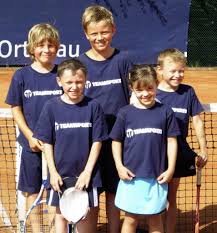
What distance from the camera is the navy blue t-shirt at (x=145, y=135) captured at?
11.4 feet

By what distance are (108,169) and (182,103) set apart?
63 centimetres

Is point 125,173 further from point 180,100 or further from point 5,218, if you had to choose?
point 5,218

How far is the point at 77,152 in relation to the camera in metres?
3.48

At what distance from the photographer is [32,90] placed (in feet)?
12.2

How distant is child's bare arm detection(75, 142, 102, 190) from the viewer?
3426mm

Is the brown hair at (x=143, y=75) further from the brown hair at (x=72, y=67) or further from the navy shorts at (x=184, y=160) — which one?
the navy shorts at (x=184, y=160)

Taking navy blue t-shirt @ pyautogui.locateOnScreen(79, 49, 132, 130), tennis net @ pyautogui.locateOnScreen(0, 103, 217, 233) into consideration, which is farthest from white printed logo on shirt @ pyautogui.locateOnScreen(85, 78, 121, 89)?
tennis net @ pyautogui.locateOnScreen(0, 103, 217, 233)

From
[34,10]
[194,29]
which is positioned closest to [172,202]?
[34,10]

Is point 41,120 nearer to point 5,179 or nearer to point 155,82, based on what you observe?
point 155,82

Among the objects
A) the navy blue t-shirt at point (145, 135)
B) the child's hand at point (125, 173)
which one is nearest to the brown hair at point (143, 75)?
the navy blue t-shirt at point (145, 135)

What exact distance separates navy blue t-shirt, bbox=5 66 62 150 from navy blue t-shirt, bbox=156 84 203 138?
68 cm

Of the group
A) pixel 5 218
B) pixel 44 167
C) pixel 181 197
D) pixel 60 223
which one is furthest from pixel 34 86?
pixel 181 197

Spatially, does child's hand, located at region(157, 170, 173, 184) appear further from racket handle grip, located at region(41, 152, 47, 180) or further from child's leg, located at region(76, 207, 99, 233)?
racket handle grip, located at region(41, 152, 47, 180)

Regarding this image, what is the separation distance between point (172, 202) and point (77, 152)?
2.95 ft
